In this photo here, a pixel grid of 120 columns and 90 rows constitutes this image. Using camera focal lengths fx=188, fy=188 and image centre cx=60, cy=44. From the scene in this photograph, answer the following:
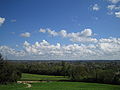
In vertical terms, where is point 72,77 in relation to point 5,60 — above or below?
below

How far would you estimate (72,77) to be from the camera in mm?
93000

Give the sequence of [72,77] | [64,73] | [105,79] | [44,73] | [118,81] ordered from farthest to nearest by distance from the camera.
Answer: [44,73] < [64,73] < [72,77] < [105,79] < [118,81]

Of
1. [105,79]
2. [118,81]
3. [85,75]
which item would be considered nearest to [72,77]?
[85,75]

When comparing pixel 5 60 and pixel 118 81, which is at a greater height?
pixel 5 60

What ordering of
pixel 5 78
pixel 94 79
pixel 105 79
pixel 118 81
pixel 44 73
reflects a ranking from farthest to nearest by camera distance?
pixel 44 73 < pixel 94 79 < pixel 105 79 < pixel 118 81 < pixel 5 78

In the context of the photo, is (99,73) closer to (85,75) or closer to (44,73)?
(85,75)

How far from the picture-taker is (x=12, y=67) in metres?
66.9

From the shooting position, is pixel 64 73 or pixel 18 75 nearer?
pixel 18 75

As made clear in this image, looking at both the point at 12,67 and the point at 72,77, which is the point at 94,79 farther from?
the point at 12,67

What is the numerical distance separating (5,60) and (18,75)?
974 cm

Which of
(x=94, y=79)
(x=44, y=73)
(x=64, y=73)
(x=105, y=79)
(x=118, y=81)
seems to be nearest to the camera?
(x=118, y=81)

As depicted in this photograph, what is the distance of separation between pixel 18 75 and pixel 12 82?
6862 mm

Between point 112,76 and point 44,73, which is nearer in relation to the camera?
point 112,76

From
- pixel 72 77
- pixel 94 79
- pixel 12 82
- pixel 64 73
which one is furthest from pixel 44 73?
pixel 12 82
